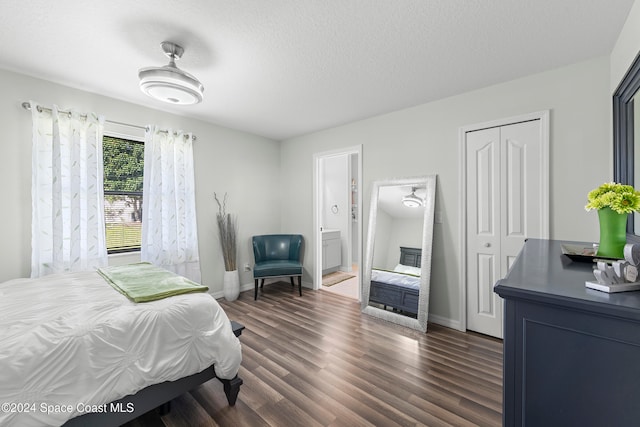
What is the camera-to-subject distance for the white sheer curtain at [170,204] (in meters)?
3.13

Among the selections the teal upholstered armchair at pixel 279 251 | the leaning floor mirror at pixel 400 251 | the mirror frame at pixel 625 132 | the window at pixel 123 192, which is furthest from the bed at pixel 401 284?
the window at pixel 123 192

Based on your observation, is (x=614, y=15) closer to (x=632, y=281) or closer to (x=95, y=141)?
(x=632, y=281)

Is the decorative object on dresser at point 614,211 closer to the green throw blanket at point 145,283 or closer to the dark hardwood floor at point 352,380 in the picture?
the dark hardwood floor at point 352,380

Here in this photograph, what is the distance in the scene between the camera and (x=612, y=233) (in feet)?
3.75

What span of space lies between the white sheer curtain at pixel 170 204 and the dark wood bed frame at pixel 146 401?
195 centimetres

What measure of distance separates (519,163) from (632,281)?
2174 millimetres

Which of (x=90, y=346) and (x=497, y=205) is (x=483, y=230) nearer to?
(x=497, y=205)

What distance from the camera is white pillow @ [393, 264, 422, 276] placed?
3.09 metres

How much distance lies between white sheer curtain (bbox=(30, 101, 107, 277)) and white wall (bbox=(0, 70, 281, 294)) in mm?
123

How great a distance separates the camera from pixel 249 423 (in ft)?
5.29

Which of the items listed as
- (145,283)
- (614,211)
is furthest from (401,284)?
(145,283)

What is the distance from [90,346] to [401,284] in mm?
2835

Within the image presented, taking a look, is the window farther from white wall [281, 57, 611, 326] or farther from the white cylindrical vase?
white wall [281, 57, 611, 326]

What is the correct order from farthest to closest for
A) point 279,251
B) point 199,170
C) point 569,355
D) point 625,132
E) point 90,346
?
point 279,251
point 199,170
point 625,132
point 90,346
point 569,355
